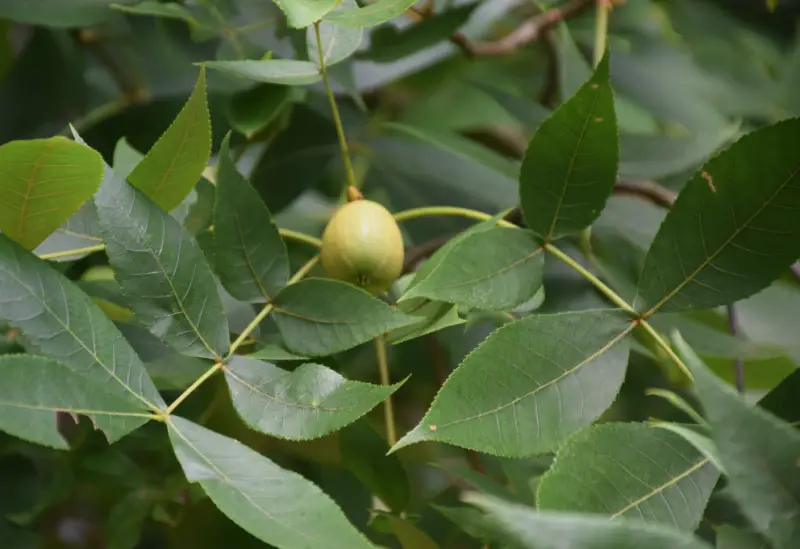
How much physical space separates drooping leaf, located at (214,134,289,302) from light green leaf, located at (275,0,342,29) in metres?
0.07

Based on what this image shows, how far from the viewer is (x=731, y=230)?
1.06 feet

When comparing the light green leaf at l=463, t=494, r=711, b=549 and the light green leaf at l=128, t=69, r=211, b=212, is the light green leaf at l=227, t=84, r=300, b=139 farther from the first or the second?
the light green leaf at l=463, t=494, r=711, b=549

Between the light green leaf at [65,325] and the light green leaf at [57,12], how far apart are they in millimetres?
278

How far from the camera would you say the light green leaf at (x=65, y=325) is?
314 millimetres

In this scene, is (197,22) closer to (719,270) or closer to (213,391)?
(213,391)

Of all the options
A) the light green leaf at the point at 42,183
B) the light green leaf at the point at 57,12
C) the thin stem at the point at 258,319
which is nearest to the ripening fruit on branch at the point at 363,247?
the thin stem at the point at 258,319

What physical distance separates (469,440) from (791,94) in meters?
0.55

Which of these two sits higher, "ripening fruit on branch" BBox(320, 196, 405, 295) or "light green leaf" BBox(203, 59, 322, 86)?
"light green leaf" BBox(203, 59, 322, 86)

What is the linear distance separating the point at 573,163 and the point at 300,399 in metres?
0.15

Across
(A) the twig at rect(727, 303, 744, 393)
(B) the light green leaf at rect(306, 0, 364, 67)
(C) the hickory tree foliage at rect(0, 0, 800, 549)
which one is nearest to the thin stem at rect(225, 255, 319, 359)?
(C) the hickory tree foliage at rect(0, 0, 800, 549)

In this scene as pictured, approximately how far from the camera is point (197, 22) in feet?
1.64

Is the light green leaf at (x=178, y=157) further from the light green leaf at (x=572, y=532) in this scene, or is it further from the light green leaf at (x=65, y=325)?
the light green leaf at (x=572, y=532)

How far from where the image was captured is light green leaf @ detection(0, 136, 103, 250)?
1.04 ft

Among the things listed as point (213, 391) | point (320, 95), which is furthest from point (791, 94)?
point (213, 391)
